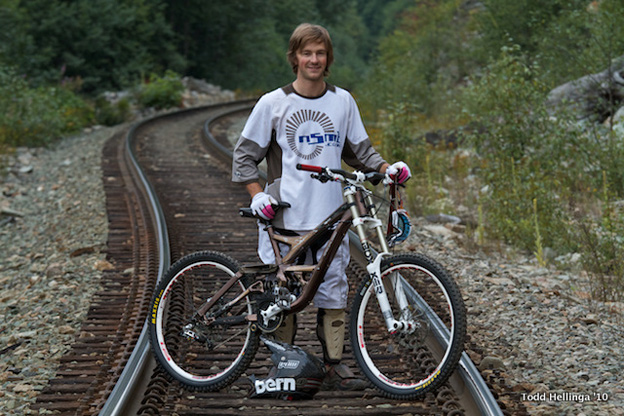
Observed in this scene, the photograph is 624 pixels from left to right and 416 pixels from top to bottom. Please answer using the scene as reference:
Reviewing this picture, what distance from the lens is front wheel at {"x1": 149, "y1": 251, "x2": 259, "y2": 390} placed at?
4.09 m

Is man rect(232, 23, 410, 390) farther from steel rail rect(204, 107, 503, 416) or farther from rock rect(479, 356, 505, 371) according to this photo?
rock rect(479, 356, 505, 371)

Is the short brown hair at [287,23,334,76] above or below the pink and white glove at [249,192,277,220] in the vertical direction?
above

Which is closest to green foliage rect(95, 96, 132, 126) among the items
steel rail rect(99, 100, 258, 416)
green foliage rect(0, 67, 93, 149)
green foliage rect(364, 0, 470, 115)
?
green foliage rect(0, 67, 93, 149)

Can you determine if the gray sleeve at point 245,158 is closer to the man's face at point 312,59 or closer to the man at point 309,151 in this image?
the man at point 309,151

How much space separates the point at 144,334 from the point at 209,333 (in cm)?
70

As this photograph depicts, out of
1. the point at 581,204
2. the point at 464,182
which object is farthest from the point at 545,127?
the point at 464,182

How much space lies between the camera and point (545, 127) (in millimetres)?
9258

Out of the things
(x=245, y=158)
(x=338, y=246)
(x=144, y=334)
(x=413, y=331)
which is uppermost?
(x=245, y=158)

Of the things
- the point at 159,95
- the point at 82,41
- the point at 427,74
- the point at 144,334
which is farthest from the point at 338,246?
the point at 82,41

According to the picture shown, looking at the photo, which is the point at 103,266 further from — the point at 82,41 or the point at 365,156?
the point at 82,41

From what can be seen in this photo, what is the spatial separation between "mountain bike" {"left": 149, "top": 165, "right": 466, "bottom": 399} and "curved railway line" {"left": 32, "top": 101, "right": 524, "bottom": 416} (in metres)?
0.15

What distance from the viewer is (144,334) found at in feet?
15.8

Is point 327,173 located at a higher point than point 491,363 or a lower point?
higher

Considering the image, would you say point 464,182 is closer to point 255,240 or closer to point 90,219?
point 255,240
